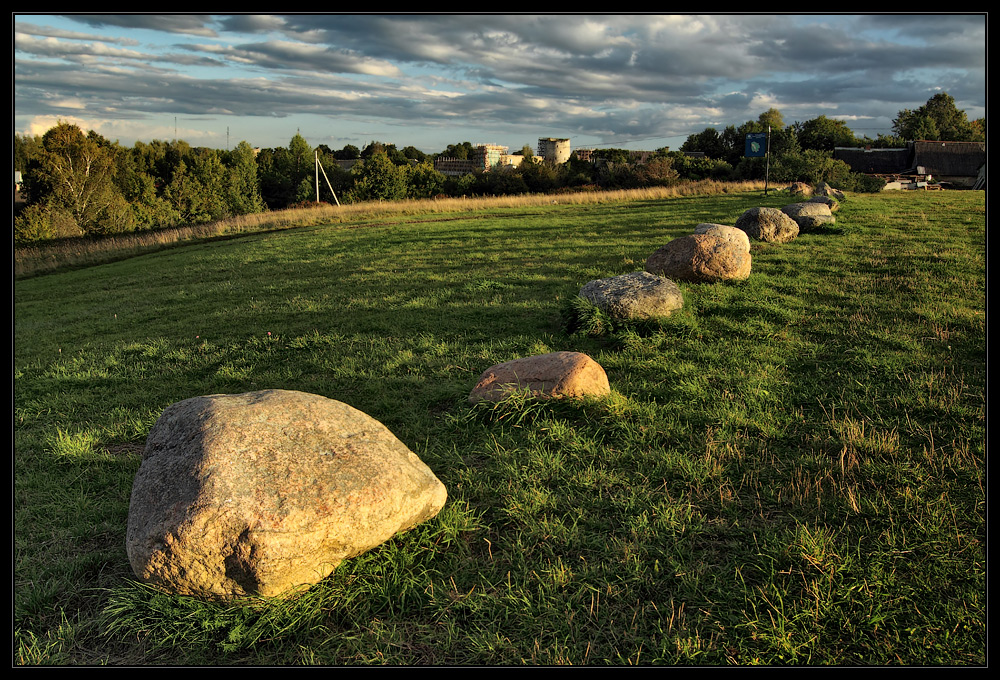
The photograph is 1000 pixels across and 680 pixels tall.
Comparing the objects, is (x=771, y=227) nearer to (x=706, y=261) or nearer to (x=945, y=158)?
(x=706, y=261)

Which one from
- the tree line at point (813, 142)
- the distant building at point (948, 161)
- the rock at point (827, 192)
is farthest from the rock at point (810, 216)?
the distant building at point (948, 161)

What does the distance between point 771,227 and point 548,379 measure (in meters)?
11.8

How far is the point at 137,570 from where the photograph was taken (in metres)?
3.37

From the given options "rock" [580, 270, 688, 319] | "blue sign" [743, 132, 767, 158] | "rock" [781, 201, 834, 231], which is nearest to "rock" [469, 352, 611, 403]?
"rock" [580, 270, 688, 319]

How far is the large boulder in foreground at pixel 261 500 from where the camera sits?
320 cm

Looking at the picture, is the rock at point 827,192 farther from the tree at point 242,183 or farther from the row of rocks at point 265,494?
the tree at point 242,183

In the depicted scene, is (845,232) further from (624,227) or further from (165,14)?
(165,14)

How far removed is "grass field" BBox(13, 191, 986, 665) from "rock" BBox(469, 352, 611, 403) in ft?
0.55

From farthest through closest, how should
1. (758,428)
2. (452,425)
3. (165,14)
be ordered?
(452,425) → (758,428) → (165,14)

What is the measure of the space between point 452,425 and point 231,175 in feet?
255

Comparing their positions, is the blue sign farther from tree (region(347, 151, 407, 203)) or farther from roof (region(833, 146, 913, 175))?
tree (region(347, 151, 407, 203))

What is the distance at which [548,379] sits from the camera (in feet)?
18.1

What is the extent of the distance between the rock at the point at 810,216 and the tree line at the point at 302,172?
81.8ft

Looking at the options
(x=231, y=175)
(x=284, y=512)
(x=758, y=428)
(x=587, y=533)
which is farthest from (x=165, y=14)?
(x=231, y=175)
